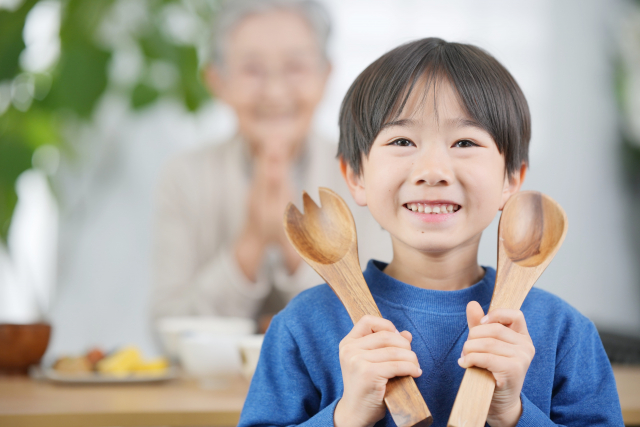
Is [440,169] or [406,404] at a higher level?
[440,169]

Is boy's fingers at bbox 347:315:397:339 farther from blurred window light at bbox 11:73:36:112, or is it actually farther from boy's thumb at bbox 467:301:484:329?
blurred window light at bbox 11:73:36:112

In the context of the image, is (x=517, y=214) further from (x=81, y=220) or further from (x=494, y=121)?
(x=81, y=220)

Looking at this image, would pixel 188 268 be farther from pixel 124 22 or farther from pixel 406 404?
pixel 406 404

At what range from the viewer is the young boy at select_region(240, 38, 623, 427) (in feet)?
1.57

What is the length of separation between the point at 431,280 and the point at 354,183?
0.12 m

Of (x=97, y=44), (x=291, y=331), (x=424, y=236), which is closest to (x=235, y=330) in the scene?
(x=291, y=331)

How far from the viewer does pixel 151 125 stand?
91.1 inches

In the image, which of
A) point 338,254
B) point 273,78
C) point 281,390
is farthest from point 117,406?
point 273,78

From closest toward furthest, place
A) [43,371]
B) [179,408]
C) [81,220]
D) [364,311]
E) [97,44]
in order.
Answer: [364,311] < [179,408] < [43,371] < [97,44] < [81,220]

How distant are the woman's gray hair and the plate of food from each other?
1306 mm

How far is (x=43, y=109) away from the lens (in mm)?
1946

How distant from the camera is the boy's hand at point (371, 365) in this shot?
43cm

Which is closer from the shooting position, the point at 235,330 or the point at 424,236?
the point at 424,236

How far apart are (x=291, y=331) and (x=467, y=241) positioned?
0.59 feet
